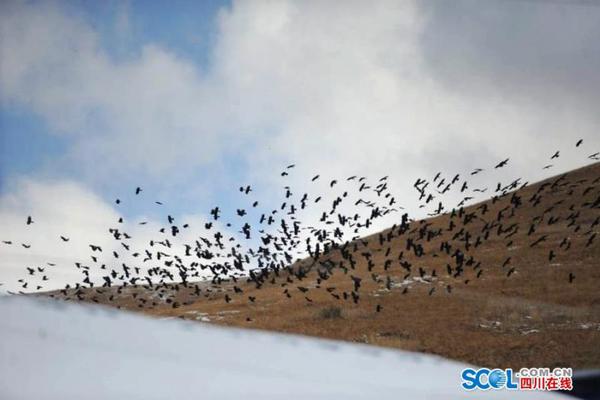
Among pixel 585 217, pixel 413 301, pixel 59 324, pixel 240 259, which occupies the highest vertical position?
pixel 585 217

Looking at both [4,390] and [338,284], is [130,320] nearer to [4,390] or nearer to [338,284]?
[4,390]

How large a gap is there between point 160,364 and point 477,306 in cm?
2466

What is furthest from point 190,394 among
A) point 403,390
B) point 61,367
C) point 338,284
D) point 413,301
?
point 338,284

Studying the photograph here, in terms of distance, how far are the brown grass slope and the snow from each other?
1678 centimetres

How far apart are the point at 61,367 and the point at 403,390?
0.85 m

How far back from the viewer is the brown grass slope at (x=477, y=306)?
64.5 ft

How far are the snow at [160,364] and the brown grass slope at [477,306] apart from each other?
1678cm

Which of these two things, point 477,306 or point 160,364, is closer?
point 160,364

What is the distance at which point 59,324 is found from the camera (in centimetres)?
158

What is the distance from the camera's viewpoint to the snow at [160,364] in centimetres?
142

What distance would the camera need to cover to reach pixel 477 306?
24922 mm

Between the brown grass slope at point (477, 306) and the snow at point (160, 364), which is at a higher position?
the brown grass slope at point (477, 306)

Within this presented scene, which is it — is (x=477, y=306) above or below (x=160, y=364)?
above

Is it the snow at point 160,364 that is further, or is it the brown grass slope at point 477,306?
the brown grass slope at point 477,306
